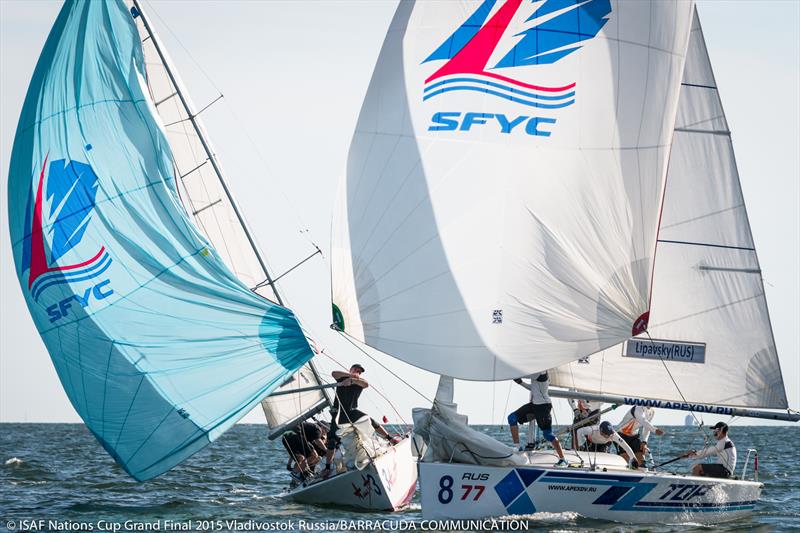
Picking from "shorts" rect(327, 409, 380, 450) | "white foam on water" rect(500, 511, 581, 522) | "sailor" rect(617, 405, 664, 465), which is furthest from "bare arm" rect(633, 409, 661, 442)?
"shorts" rect(327, 409, 380, 450)

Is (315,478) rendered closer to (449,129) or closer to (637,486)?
(637,486)

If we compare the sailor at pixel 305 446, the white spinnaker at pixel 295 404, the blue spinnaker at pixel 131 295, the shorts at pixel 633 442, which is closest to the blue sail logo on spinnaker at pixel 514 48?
the blue spinnaker at pixel 131 295

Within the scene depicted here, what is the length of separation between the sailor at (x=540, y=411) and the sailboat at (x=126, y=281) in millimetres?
2126

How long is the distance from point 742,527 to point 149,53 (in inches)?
467

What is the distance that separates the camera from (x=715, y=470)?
17359mm

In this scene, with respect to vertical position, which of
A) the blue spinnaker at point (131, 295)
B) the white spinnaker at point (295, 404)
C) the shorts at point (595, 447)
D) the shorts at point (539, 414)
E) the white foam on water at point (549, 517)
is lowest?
the white foam on water at point (549, 517)

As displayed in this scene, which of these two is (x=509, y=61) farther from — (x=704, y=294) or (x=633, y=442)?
(x=633, y=442)

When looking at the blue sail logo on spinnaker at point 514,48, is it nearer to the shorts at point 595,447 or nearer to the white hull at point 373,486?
the shorts at point 595,447

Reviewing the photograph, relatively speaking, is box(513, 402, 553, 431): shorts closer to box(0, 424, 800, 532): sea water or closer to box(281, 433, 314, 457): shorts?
box(0, 424, 800, 532): sea water

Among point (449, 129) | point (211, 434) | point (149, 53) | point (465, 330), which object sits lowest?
point (211, 434)

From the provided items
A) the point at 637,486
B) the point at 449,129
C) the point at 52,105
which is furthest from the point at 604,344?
the point at 52,105

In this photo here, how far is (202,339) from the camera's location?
16.4m

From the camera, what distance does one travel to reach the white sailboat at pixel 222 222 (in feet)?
59.1

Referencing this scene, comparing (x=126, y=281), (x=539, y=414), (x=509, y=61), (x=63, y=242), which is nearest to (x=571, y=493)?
(x=539, y=414)
